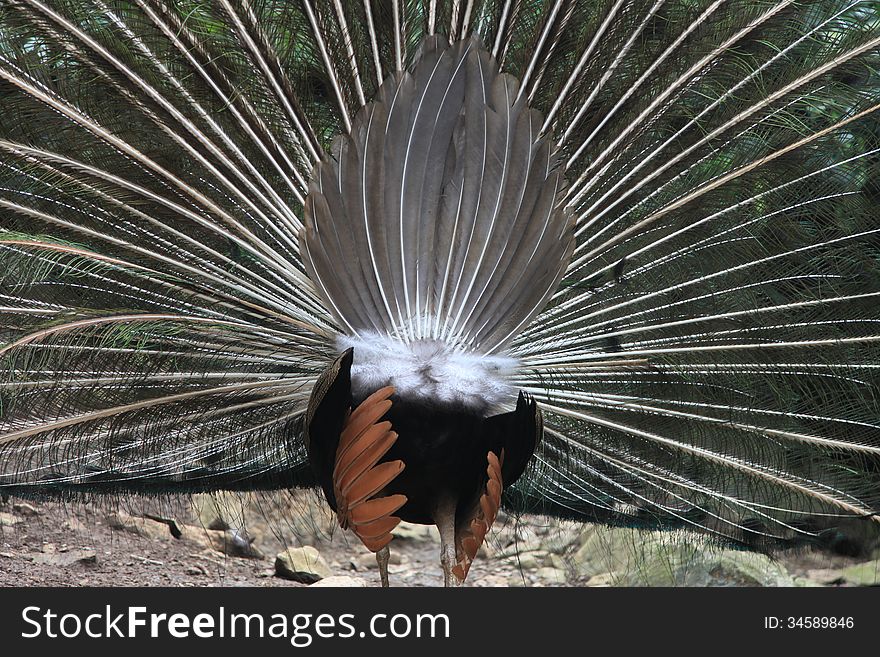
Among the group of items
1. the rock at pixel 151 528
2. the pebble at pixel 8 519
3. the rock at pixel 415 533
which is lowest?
the rock at pixel 415 533

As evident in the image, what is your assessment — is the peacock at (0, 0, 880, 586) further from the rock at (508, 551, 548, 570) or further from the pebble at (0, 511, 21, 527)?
the rock at (508, 551, 548, 570)

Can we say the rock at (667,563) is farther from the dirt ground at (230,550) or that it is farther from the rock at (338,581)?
the rock at (338,581)

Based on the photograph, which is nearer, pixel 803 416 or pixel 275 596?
pixel 275 596

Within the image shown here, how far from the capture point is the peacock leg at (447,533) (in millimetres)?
3363

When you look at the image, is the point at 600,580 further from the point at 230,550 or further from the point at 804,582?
the point at 230,550

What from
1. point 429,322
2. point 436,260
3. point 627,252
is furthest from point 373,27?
point 627,252

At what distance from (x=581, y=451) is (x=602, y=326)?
2.28 ft

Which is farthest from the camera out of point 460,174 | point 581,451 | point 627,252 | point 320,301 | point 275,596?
point 581,451

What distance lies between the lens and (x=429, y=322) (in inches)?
131

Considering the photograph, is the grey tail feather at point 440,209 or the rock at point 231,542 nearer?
the grey tail feather at point 440,209

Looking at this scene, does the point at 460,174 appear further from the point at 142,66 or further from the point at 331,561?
the point at 331,561

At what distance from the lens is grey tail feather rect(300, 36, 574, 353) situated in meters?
3.16

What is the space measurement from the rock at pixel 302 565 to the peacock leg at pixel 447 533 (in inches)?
109

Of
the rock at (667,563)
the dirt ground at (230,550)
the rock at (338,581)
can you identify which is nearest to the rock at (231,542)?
the dirt ground at (230,550)
